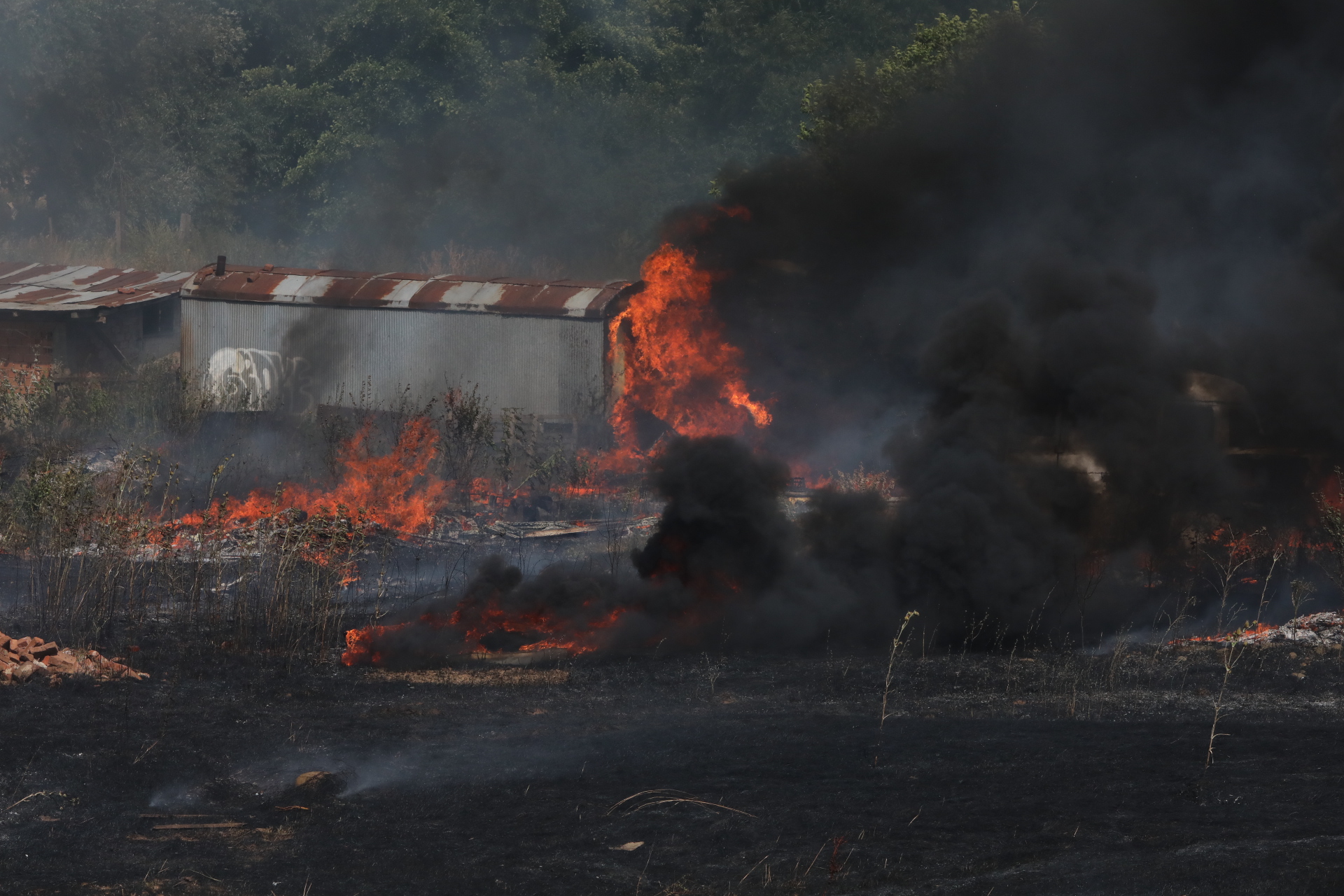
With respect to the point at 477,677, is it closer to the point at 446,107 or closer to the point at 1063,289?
the point at 1063,289

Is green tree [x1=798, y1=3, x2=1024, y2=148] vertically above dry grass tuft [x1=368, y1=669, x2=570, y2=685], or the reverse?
green tree [x1=798, y1=3, x2=1024, y2=148]

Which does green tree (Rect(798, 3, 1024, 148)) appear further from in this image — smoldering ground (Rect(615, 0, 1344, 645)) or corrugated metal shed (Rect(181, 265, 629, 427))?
corrugated metal shed (Rect(181, 265, 629, 427))

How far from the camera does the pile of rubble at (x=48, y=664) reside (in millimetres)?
10180

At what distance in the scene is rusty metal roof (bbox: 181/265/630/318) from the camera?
22.8 metres

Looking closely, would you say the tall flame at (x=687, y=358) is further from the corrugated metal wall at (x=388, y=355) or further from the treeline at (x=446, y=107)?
the treeline at (x=446, y=107)

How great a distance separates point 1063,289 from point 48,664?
38.0ft

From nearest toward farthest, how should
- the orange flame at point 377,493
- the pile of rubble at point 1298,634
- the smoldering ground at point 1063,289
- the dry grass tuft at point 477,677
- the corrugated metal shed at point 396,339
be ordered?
the dry grass tuft at point 477,677
the pile of rubble at point 1298,634
the smoldering ground at point 1063,289
the orange flame at point 377,493
the corrugated metal shed at point 396,339

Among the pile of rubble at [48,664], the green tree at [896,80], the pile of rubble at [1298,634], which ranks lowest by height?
the pile of rubble at [1298,634]

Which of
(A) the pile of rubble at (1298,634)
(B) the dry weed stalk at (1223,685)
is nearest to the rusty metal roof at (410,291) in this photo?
(A) the pile of rubble at (1298,634)

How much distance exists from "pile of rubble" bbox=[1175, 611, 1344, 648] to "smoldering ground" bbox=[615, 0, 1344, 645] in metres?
1.14

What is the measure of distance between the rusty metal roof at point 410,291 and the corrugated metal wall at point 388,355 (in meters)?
0.17

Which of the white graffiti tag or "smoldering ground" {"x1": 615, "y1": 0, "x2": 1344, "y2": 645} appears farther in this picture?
the white graffiti tag

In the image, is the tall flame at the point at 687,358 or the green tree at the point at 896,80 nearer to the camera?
the tall flame at the point at 687,358

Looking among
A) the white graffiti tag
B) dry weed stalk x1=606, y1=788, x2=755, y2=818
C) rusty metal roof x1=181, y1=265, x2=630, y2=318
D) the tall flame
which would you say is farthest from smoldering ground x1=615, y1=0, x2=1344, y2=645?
the white graffiti tag
